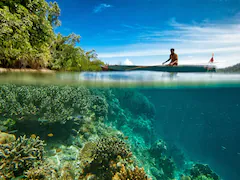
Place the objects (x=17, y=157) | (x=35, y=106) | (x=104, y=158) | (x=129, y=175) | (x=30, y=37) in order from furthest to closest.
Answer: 1. (x=35, y=106)
2. (x=30, y=37)
3. (x=104, y=158)
4. (x=129, y=175)
5. (x=17, y=157)

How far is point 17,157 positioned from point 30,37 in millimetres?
6562

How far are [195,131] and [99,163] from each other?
63068 millimetres

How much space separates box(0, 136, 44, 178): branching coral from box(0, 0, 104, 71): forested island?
15.6 ft

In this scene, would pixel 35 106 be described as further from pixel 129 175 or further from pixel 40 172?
pixel 129 175

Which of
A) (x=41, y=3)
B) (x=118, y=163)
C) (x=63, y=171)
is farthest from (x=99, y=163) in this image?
(x=41, y=3)

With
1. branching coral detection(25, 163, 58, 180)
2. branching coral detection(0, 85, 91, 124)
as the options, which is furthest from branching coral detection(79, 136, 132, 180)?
branching coral detection(0, 85, 91, 124)

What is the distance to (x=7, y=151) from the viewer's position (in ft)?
17.7

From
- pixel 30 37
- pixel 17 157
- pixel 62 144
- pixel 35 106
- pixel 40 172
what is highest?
pixel 30 37

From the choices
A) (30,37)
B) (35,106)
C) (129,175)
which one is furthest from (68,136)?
(30,37)

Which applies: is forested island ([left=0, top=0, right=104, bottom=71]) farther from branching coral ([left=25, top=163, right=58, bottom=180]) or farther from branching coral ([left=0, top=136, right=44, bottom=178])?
branching coral ([left=25, top=163, right=58, bottom=180])

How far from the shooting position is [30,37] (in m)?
8.34

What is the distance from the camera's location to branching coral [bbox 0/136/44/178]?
5293 millimetres

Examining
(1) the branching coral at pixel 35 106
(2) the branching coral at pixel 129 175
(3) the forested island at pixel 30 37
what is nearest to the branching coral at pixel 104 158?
(2) the branching coral at pixel 129 175

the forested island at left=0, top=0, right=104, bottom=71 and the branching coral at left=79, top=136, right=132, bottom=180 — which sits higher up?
the forested island at left=0, top=0, right=104, bottom=71
